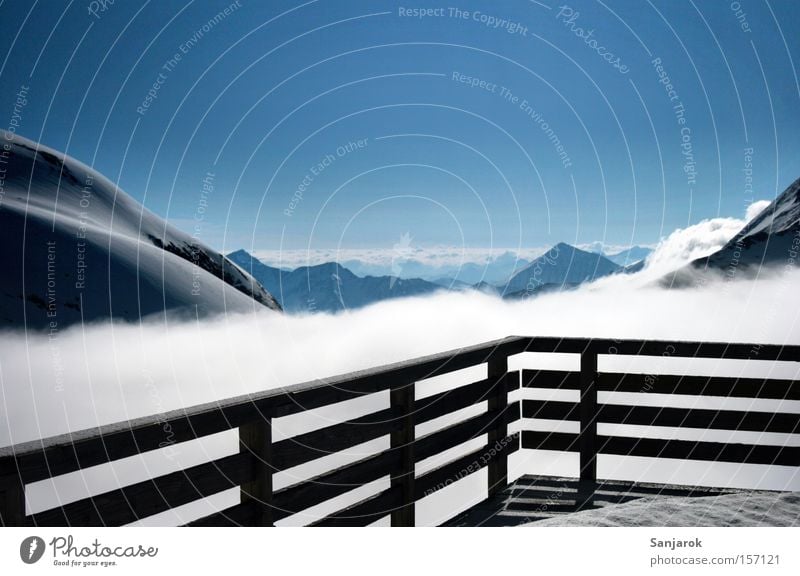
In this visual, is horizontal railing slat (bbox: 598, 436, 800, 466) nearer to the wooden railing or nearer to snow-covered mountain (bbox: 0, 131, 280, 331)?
the wooden railing

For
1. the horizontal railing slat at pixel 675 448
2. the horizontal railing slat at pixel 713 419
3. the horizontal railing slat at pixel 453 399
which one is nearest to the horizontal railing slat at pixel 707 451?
the horizontal railing slat at pixel 675 448

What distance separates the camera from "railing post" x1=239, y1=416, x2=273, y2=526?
9.57 ft

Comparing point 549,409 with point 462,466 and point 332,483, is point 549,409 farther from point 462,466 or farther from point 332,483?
point 332,483

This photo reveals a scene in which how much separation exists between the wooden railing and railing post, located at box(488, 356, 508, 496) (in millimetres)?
13

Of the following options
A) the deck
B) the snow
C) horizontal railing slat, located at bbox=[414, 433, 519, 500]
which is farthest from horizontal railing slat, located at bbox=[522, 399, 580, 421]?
the snow

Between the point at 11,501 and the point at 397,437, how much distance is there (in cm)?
231

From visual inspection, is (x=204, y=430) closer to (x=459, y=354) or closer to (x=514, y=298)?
(x=459, y=354)

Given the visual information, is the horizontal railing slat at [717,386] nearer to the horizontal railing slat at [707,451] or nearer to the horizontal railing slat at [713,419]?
the horizontal railing slat at [713,419]

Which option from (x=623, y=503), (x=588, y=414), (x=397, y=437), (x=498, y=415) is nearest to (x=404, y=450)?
(x=397, y=437)

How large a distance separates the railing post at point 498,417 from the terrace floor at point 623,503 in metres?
0.10

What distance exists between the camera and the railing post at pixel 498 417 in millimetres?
4996

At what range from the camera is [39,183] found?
38625mm
